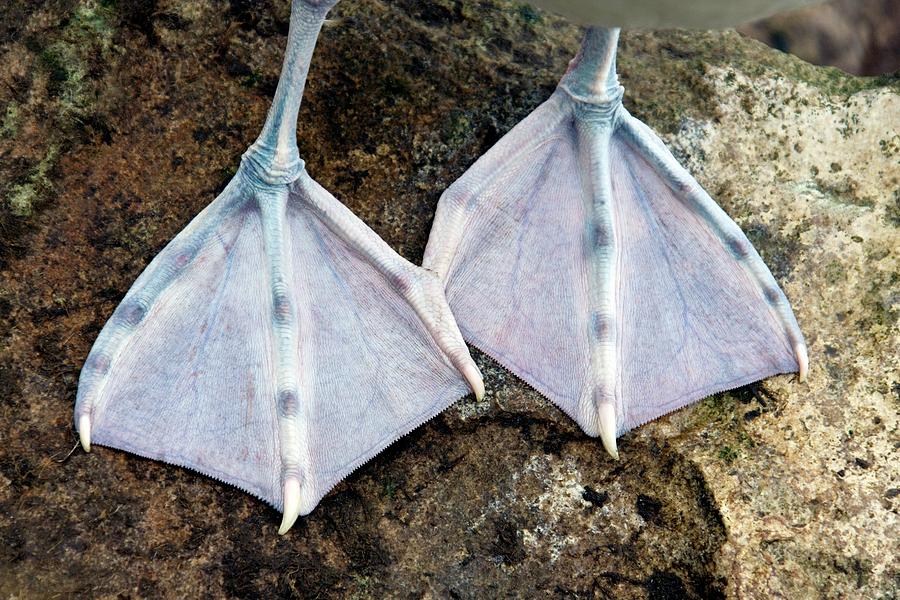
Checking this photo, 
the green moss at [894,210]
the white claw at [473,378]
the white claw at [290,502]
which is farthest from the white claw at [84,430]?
the green moss at [894,210]

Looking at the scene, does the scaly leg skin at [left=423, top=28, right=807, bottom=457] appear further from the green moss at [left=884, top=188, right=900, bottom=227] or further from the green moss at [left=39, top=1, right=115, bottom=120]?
the green moss at [left=39, top=1, right=115, bottom=120]

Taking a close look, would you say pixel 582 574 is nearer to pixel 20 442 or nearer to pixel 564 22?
pixel 20 442

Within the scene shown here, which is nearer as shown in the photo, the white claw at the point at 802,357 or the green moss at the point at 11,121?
the green moss at the point at 11,121

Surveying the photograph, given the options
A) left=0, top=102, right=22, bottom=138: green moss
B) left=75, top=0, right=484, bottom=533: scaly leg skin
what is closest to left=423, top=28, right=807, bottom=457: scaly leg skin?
left=75, top=0, right=484, bottom=533: scaly leg skin

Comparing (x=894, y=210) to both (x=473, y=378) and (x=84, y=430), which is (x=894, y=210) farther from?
(x=84, y=430)

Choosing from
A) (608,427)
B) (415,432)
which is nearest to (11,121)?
(415,432)

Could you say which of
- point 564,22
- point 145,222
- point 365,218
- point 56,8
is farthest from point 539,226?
point 56,8

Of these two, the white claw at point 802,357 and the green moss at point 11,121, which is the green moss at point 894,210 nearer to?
the white claw at point 802,357
